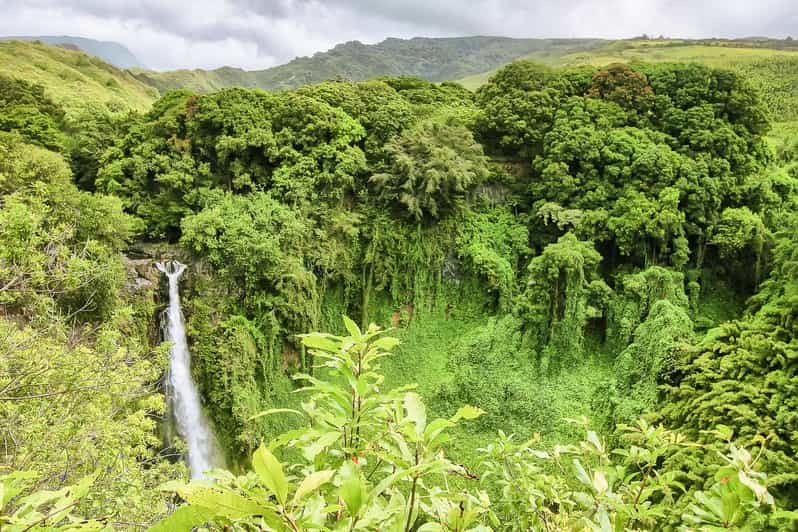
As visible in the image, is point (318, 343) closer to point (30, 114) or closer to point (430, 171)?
point (430, 171)

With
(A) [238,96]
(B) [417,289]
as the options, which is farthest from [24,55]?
(B) [417,289]

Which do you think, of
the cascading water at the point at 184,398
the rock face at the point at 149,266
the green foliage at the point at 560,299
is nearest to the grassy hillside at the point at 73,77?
the rock face at the point at 149,266

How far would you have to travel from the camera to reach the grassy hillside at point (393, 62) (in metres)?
54.2

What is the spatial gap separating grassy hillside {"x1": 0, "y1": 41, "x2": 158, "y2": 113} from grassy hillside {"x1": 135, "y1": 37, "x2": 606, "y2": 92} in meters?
16.9

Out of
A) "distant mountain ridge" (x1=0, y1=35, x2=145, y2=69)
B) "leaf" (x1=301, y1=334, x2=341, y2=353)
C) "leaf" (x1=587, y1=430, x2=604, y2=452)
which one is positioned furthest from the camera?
"distant mountain ridge" (x1=0, y1=35, x2=145, y2=69)

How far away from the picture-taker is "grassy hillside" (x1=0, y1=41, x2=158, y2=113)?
61.8ft

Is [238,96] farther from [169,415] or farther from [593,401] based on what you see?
[593,401]

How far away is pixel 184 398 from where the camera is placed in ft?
31.1

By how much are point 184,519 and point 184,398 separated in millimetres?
9878

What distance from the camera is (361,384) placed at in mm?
1247

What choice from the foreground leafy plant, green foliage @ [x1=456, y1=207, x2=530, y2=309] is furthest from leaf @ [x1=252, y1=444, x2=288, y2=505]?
green foliage @ [x1=456, y1=207, x2=530, y2=309]

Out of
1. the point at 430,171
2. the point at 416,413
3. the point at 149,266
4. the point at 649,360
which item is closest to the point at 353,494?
the point at 416,413

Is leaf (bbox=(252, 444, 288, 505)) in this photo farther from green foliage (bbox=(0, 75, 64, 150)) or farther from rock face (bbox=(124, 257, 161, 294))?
A: green foliage (bbox=(0, 75, 64, 150))

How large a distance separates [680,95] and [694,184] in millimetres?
2891
